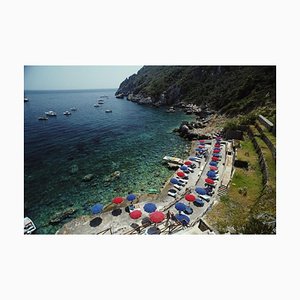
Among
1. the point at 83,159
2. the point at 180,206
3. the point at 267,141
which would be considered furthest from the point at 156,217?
the point at 83,159

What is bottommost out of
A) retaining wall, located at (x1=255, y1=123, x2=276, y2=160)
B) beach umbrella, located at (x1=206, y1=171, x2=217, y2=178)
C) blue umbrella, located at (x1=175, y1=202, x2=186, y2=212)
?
blue umbrella, located at (x1=175, y1=202, x2=186, y2=212)

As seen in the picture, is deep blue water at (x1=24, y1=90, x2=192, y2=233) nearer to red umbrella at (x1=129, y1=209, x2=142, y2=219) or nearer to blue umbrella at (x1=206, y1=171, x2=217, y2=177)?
red umbrella at (x1=129, y1=209, x2=142, y2=219)

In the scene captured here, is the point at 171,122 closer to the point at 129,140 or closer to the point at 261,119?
the point at 129,140

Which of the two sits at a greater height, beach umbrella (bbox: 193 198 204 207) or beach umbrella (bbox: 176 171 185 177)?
beach umbrella (bbox: 176 171 185 177)

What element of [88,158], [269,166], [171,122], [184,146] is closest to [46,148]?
[88,158]

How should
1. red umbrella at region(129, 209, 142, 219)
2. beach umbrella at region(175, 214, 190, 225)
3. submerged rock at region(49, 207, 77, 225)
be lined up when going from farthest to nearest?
submerged rock at region(49, 207, 77, 225)
red umbrella at region(129, 209, 142, 219)
beach umbrella at region(175, 214, 190, 225)

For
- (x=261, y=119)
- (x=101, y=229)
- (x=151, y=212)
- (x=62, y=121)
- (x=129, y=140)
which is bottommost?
(x=101, y=229)

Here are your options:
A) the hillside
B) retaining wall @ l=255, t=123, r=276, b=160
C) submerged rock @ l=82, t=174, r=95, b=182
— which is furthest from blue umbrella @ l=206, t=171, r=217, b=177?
the hillside
